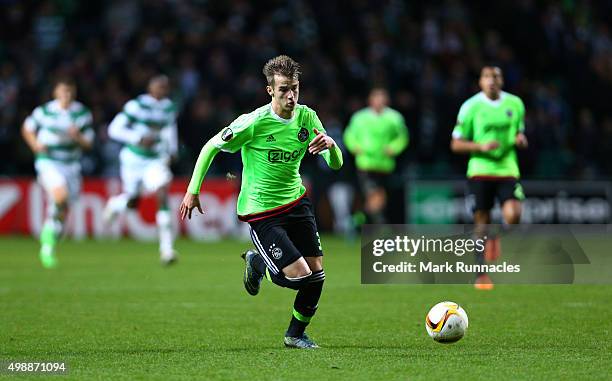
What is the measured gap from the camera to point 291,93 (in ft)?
25.5

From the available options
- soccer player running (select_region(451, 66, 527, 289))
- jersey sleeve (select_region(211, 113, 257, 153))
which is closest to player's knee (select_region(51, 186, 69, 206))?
soccer player running (select_region(451, 66, 527, 289))

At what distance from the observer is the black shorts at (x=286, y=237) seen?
7.83 m

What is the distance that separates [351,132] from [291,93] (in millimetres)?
10919

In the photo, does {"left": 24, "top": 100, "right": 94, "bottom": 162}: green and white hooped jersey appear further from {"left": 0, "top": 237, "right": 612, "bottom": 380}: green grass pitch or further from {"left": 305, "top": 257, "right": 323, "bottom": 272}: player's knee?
{"left": 305, "top": 257, "right": 323, "bottom": 272}: player's knee

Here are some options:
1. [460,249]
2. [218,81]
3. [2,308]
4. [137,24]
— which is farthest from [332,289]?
[137,24]

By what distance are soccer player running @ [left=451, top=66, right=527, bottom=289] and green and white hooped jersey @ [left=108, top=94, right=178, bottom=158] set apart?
16.1ft

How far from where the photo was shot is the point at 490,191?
12266mm

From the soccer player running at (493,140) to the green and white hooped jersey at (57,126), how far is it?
225 inches

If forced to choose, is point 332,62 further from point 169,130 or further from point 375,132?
point 169,130

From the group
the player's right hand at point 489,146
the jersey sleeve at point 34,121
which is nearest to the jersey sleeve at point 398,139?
the jersey sleeve at point 34,121

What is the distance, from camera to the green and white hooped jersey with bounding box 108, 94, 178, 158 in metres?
15.4

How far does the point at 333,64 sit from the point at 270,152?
49.2ft

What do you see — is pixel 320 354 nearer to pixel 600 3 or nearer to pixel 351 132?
pixel 351 132

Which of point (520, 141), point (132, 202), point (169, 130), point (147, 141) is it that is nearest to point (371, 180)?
point (169, 130)
